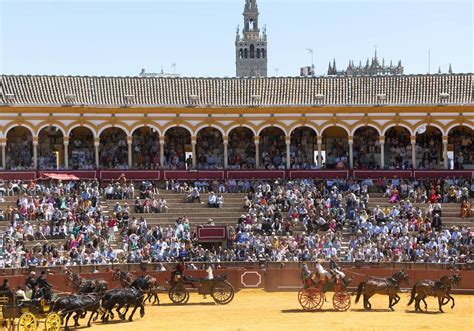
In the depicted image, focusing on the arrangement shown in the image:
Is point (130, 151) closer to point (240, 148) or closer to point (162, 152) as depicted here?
point (162, 152)

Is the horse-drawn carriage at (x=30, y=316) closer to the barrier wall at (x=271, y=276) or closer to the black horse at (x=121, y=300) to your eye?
the black horse at (x=121, y=300)

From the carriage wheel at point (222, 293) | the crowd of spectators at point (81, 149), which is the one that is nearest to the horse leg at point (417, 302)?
the carriage wheel at point (222, 293)

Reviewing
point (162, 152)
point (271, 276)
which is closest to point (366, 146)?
point (162, 152)

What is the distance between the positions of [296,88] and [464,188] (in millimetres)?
12520

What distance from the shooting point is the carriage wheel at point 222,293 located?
40688 mm

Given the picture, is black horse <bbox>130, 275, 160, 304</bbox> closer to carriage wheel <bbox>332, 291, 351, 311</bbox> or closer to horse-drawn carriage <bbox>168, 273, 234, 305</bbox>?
horse-drawn carriage <bbox>168, 273, 234, 305</bbox>

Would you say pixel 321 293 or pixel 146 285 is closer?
pixel 321 293

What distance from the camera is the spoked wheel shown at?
40.7 m

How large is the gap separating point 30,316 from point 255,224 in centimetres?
2166

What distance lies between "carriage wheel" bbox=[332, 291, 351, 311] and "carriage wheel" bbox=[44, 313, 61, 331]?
978cm

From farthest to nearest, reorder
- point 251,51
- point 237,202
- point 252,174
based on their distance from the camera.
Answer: point 251,51, point 252,174, point 237,202

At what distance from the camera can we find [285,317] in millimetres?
37094

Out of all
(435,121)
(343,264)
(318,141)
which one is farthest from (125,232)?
(435,121)

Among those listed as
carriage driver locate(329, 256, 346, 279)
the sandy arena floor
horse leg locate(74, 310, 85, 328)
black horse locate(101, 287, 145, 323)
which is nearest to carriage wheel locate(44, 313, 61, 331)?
horse leg locate(74, 310, 85, 328)
